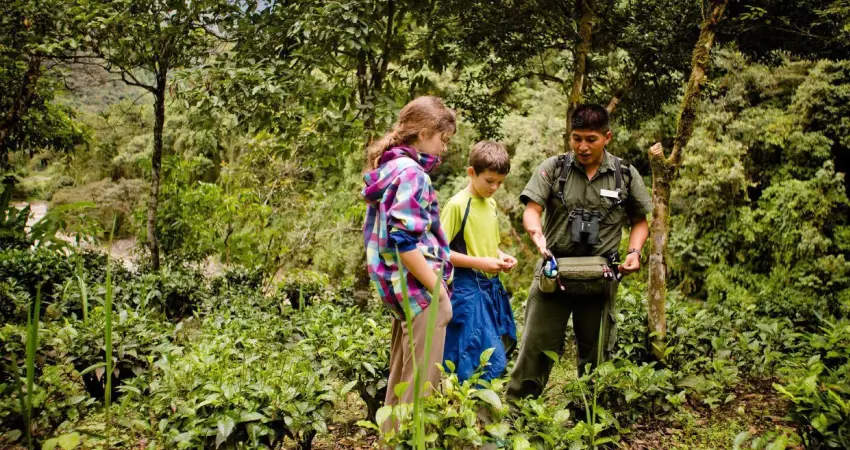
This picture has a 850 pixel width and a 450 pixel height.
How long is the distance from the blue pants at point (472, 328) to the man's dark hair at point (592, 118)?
0.90m

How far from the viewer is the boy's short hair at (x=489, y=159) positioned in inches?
95.4

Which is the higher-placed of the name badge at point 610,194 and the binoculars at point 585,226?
the name badge at point 610,194

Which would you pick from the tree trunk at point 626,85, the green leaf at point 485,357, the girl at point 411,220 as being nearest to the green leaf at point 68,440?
the girl at point 411,220

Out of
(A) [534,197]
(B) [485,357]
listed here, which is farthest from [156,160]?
(B) [485,357]

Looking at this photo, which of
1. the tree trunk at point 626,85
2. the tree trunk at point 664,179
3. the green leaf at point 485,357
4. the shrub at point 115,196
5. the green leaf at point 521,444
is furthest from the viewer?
the shrub at point 115,196

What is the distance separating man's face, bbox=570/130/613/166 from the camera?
2.59 metres

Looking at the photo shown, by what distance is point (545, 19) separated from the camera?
5355 mm

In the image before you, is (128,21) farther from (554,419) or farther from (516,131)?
(516,131)

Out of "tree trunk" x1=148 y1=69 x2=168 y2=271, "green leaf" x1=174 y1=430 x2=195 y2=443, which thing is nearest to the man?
"green leaf" x1=174 y1=430 x2=195 y2=443

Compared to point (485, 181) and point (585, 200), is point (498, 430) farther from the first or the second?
point (585, 200)

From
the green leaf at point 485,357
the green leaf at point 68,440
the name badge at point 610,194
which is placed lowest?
the green leaf at point 68,440

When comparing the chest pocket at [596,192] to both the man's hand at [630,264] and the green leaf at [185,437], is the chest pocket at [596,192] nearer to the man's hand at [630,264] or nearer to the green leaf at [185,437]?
the man's hand at [630,264]

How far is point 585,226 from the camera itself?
8.60 feet

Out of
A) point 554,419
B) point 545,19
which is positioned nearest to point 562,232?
point 554,419
